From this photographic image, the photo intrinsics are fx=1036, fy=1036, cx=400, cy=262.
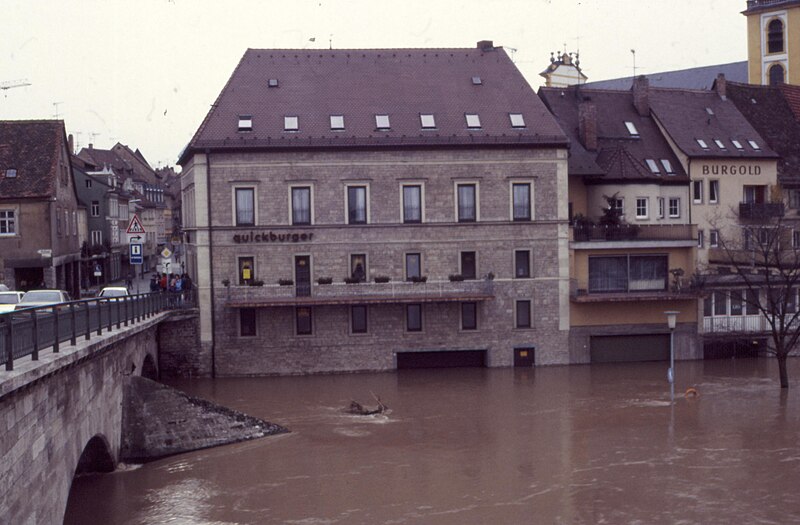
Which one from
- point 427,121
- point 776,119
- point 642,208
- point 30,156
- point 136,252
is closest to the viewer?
point 136,252

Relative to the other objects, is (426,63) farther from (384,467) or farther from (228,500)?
(228,500)

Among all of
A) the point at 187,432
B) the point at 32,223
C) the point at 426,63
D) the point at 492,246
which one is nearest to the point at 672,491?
the point at 187,432

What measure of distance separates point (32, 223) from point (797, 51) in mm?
49528

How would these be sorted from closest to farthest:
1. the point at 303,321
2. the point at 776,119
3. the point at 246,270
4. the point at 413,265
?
the point at 246,270 < the point at 303,321 < the point at 413,265 < the point at 776,119

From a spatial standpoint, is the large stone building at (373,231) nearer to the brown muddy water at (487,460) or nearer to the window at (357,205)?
the window at (357,205)

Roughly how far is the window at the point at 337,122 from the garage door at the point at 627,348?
528 inches

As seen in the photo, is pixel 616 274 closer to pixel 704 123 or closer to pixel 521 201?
pixel 521 201

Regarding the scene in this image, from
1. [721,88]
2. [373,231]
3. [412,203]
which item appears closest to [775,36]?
[721,88]

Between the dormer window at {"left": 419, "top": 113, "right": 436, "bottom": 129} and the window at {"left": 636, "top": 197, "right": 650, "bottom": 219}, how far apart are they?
10.1 m

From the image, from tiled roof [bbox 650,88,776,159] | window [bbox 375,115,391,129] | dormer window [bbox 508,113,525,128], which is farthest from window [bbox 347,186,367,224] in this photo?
tiled roof [bbox 650,88,776,159]

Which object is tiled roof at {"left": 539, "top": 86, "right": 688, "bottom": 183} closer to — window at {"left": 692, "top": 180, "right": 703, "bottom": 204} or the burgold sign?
window at {"left": 692, "top": 180, "right": 703, "bottom": 204}

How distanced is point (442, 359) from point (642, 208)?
11.3m

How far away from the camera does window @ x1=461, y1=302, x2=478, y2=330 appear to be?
41656 mm

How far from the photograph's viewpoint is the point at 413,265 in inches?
1631
